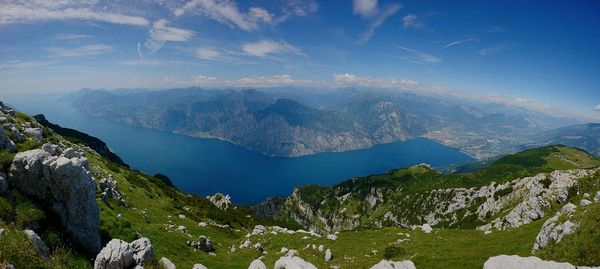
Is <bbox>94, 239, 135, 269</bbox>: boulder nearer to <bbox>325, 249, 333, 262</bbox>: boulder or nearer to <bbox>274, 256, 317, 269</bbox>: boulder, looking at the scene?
<bbox>274, 256, 317, 269</bbox>: boulder

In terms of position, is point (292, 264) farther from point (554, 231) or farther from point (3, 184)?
point (554, 231)

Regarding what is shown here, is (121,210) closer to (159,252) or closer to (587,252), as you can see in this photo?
(159,252)

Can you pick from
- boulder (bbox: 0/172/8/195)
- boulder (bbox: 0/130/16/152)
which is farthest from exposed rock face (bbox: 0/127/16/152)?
boulder (bbox: 0/172/8/195)

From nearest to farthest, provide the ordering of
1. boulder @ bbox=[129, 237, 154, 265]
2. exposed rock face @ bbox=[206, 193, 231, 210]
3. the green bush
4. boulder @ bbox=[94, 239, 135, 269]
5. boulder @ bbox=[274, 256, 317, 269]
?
boulder @ bbox=[94, 239, 135, 269]
boulder @ bbox=[129, 237, 154, 265]
boulder @ bbox=[274, 256, 317, 269]
the green bush
exposed rock face @ bbox=[206, 193, 231, 210]

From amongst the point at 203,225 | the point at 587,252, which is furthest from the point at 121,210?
the point at 587,252

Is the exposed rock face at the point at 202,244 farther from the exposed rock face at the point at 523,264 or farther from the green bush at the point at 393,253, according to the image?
the exposed rock face at the point at 523,264

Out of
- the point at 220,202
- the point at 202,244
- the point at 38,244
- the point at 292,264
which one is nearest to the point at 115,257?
the point at 38,244
